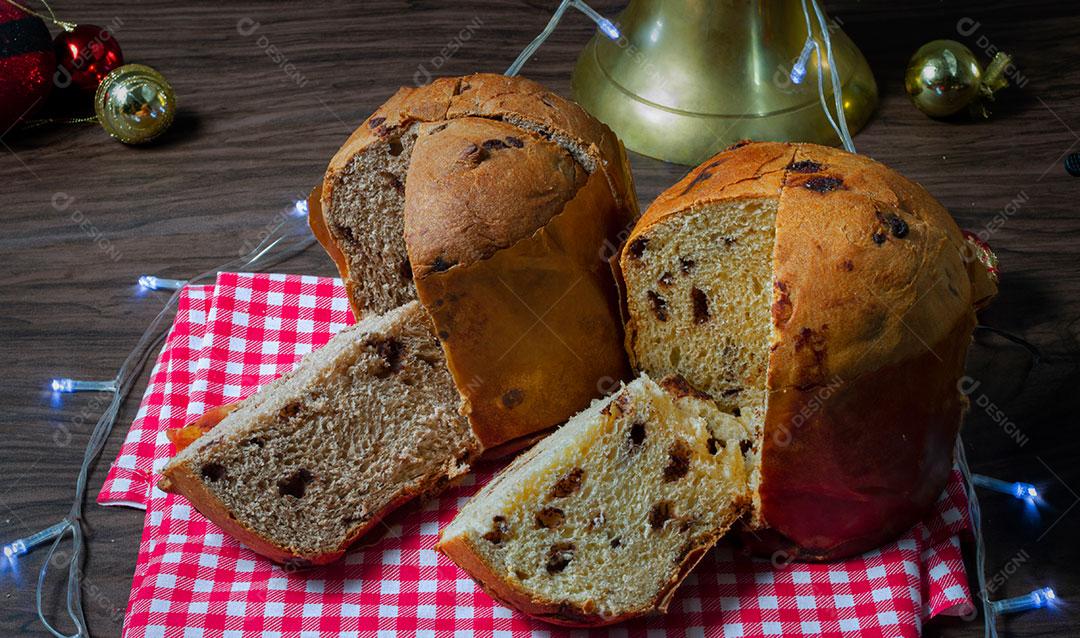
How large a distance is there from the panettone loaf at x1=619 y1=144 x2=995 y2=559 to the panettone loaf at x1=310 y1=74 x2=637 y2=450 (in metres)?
0.09

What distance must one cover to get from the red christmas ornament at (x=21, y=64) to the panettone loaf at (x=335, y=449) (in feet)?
3.95

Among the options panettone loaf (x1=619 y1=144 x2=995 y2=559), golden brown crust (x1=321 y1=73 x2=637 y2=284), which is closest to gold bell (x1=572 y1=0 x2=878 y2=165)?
golden brown crust (x1=321 y1=73 x2=637 y2=284)

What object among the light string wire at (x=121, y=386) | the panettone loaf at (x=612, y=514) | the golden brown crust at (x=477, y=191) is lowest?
the light string wire at (x=121, y=386)

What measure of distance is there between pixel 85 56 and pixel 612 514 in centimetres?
185

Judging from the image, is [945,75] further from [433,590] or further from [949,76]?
[433,590]

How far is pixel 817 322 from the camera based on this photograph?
1519 millimetres

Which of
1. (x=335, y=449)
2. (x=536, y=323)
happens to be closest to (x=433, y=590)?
(x=335, y=449)

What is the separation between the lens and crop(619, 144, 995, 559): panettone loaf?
1528 millimetres

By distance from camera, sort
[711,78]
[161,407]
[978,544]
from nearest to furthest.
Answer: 1. [978,544]
2. [161,407]
3. [711,78]

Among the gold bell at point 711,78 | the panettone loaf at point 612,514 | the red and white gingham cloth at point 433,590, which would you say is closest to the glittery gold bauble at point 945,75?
the gold bell at point 711,78

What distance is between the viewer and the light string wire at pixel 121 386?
1.77 metres

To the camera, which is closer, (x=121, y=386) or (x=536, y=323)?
(x=536, y=323)

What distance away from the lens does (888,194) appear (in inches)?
63.6

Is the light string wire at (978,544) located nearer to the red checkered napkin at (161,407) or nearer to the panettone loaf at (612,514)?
the panettone loaf at (612,514)
